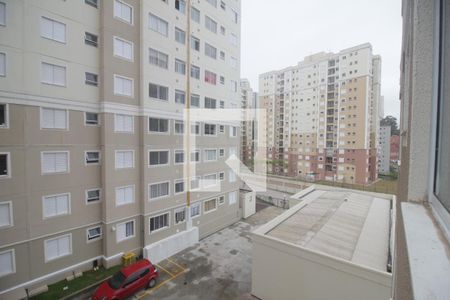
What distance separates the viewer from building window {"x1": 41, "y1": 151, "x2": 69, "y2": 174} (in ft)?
28.9

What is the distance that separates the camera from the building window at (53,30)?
859cm

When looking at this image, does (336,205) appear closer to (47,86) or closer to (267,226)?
(267,226)

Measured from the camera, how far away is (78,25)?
9414 millimetres

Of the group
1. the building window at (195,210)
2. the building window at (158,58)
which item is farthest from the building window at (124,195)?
the building window at (158,58)

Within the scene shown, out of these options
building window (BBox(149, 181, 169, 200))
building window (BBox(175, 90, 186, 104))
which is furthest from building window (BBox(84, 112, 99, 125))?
building window (BBox(175, 90, 186, 104))

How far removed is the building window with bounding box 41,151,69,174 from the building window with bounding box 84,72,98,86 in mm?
3464

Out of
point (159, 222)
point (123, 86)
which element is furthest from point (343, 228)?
point (123, 86)

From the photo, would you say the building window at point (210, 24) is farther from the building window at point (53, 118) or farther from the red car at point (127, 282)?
the red car at point (127, 282)

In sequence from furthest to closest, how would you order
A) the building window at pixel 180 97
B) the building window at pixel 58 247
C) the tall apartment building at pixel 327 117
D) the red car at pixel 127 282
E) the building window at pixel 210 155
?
the tall apartment building at pixel 327 117 < the building window at pixel 210 155 < the building window at pixel 180 97 < the building window at pixel 58 247 < the red car at pixel 127 282

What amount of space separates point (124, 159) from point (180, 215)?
5015 mm

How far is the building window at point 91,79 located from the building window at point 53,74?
85cm

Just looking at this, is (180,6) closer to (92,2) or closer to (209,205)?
(92,2)

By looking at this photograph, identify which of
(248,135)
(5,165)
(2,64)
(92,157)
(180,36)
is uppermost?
(180,36)

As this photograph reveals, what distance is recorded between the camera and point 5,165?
796 cm
